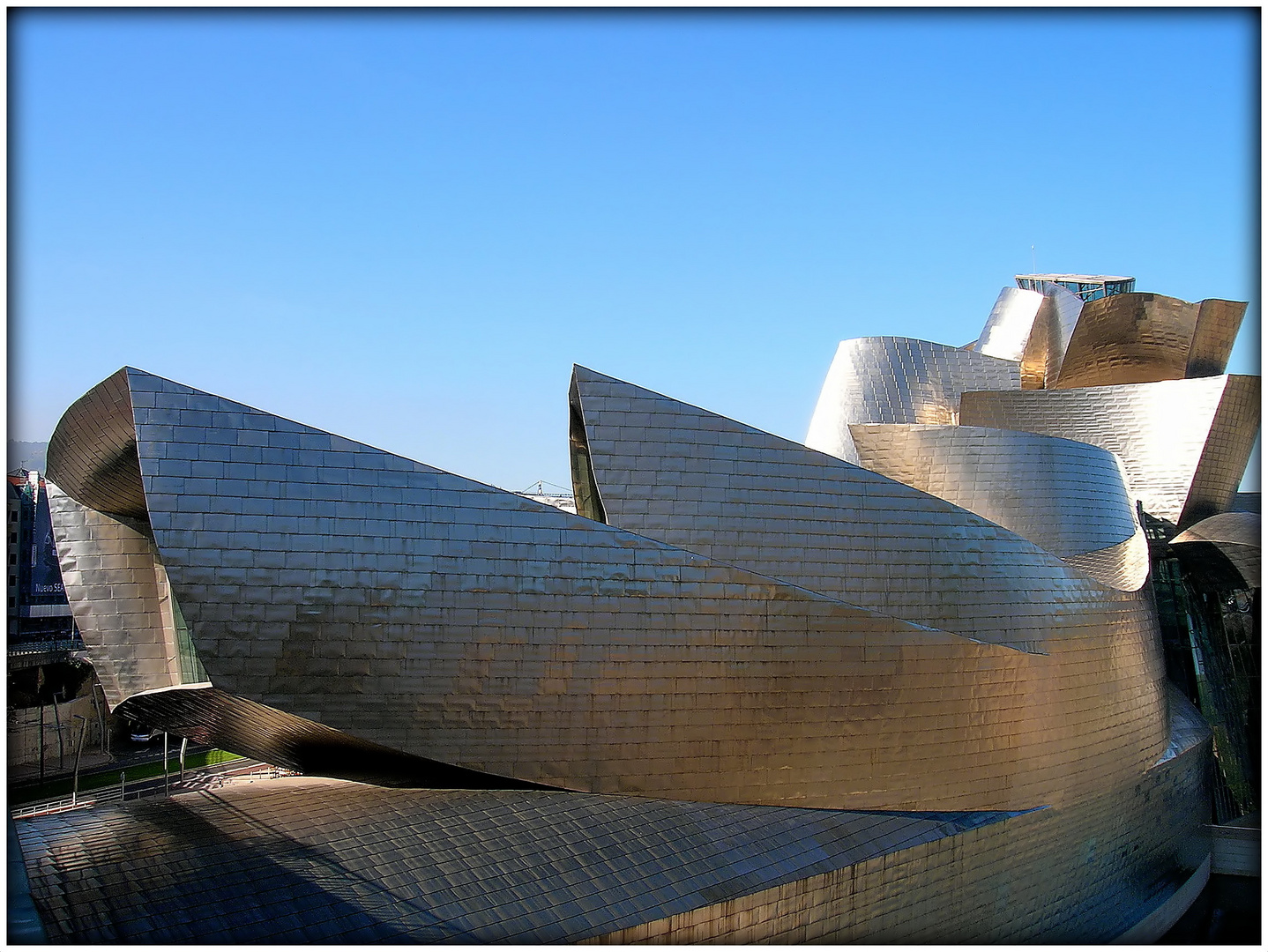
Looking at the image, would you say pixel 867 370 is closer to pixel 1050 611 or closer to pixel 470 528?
pixel 1050 611

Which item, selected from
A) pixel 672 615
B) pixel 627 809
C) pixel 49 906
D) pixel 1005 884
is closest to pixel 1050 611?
pixel 1005 884

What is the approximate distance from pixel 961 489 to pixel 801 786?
629cm

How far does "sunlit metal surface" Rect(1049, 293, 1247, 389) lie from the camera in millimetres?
22188

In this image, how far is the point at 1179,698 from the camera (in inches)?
792

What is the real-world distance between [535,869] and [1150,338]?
1891 centimetres

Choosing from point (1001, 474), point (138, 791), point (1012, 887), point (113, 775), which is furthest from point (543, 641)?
point (113, 775)

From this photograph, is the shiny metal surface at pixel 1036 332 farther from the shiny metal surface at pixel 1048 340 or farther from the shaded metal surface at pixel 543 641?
the shaded metal surface at pixel 543 641

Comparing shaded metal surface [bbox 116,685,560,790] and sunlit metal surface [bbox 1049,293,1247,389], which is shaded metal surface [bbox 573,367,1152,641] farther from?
sunlit metal surface [bbox 1049,293,1247,389]

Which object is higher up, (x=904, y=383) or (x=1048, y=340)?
(x=1048, y=340)

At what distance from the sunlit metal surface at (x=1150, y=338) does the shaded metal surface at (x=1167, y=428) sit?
207 centimetres

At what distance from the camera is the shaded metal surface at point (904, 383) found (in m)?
20.4

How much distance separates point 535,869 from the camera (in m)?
11.3

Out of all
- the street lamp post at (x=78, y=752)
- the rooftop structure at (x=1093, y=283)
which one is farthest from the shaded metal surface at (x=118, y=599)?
the rooftop structure at (x=1093, y=283)

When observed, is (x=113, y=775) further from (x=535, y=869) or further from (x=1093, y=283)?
(x=1093, y=283)
